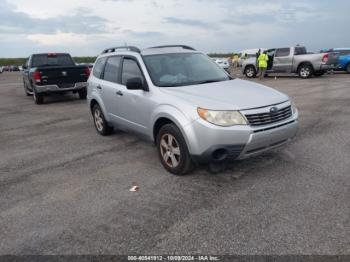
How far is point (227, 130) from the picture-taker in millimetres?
4363

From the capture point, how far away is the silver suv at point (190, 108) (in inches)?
175

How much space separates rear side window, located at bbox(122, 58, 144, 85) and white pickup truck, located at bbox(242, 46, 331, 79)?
55.5 feet

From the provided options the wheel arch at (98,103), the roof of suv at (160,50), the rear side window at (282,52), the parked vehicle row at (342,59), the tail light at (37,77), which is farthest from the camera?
the parked vehicle row at (342,59)

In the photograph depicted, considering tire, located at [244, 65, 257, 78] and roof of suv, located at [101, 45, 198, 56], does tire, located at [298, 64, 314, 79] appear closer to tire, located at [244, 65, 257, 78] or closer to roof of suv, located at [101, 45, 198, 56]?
tire, located at [244, 65, 257, 78]

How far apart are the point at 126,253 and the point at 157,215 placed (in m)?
0.75

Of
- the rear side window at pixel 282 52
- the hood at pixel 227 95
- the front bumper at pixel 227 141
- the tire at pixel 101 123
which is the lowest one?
the tire at pixel 101 123

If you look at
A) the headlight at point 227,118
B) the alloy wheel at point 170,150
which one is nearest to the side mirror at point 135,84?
the alloy wheel at point 170,150

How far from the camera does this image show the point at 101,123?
24.8 ft

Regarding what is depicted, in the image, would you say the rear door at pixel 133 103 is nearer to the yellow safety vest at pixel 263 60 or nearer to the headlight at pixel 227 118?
the headlight at pixel 227 118

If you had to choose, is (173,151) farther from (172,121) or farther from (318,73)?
(318,73)

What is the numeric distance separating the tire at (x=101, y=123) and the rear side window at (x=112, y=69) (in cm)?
77

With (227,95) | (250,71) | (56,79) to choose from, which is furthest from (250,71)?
(227,95)

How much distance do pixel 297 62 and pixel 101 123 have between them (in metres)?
16.7

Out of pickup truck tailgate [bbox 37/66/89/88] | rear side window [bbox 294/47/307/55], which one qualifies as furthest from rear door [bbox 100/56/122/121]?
rear side window [bbox 294/47/307/55]
